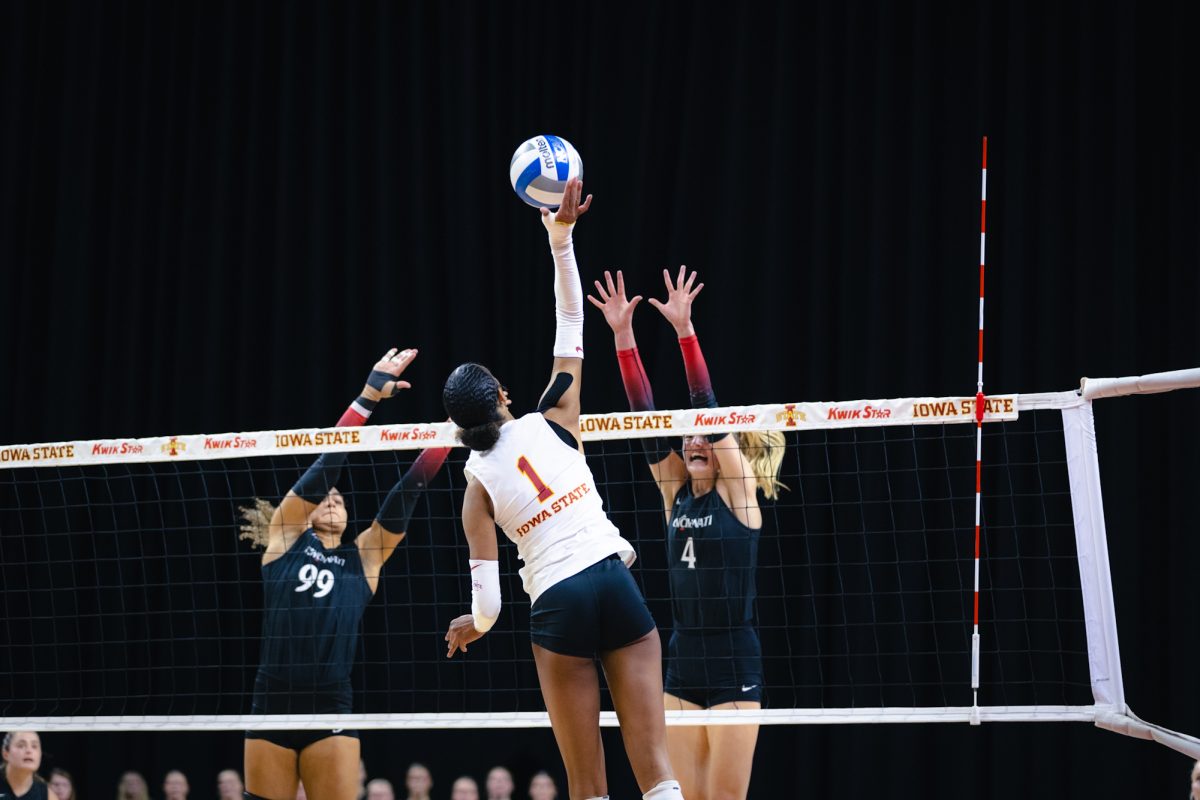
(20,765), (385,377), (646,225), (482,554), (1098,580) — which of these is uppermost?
(646,225)

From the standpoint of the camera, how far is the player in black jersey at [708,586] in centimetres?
586

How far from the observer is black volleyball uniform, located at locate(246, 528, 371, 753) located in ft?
20.8

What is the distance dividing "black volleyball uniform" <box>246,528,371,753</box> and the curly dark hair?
260cm

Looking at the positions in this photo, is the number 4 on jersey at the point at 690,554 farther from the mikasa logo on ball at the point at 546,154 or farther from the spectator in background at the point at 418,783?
the spectator in background at the point at 418,783

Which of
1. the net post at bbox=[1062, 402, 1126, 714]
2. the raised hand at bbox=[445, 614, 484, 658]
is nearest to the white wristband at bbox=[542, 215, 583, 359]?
the raised hand at bbox=[445, 614, 484, 658]

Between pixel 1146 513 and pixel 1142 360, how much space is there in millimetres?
954

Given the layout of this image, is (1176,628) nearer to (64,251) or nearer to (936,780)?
(936,780)

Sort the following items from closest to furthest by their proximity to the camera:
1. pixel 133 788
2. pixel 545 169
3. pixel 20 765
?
pixel 545 169 < pixel 20 765 < pixel 133 788

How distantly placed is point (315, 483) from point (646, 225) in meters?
3.68

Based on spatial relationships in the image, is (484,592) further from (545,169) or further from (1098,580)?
(1098,580)

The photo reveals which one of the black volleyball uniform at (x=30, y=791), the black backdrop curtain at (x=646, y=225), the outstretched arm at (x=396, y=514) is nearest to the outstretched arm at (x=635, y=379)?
the outstretched arm at (x=396, y=514)

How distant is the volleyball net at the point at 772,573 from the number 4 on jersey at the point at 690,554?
0.05 m

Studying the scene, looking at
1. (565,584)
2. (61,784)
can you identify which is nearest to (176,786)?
(61,784)

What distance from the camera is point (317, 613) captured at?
6.46 meters
